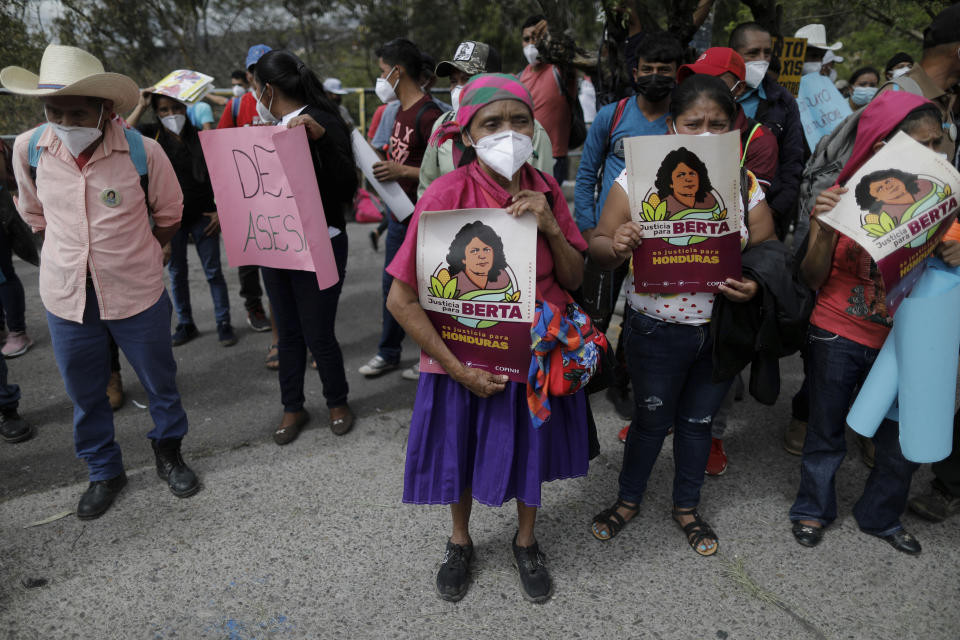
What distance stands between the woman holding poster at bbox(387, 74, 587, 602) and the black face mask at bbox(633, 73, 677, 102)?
1.23 meters

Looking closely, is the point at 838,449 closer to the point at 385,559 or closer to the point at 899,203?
the point at 899,203

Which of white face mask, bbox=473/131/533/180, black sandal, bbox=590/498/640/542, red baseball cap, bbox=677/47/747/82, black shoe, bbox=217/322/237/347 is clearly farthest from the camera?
black shoe, bbox=217/322/237/347

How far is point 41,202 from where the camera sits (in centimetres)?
271

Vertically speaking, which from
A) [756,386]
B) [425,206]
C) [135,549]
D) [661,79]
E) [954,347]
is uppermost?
[661,79]

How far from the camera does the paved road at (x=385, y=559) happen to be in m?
2.29

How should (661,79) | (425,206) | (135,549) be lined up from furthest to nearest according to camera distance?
(661,79) < (135,549) < (425,206)

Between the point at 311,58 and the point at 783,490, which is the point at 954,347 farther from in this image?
the point at 311,58

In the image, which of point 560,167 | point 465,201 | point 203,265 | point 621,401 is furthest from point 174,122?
point 621,401

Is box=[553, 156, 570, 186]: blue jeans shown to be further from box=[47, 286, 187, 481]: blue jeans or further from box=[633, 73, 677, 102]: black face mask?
box=[47, 286, 187, 481]: blue jeans

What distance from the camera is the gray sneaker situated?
2.86 meters

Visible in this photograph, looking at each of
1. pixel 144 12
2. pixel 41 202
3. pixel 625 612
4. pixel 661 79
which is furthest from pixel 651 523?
pixel 144 12

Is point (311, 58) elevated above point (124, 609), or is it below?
above

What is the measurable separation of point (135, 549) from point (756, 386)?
9.20 ft

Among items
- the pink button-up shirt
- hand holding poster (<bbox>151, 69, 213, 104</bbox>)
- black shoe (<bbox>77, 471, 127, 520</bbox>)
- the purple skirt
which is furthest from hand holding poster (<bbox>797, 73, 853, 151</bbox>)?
black shoe (<bbox>77, 471, 127, 520</bbox>)
